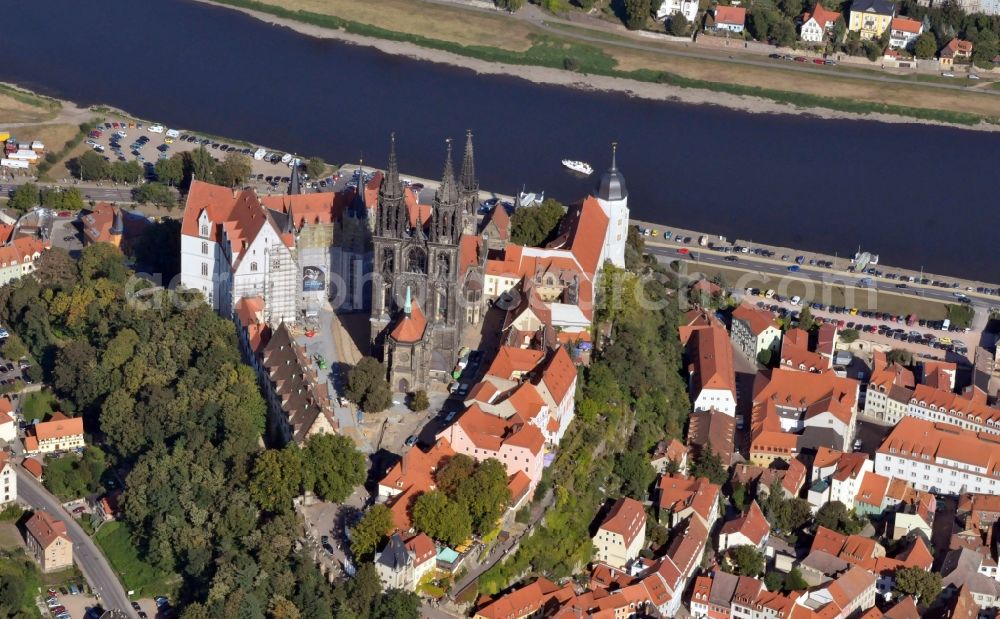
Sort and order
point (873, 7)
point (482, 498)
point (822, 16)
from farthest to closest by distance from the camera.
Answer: point (873, 7) → point (822, 16) → point (482, 498)

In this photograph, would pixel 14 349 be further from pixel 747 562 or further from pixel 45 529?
pixel 747 562

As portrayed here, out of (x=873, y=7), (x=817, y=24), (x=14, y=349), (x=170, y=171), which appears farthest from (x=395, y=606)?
(x=873, y=7)

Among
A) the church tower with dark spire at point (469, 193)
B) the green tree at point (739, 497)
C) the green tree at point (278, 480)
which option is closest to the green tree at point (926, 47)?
the church tower with dark spire at point (469, 193)

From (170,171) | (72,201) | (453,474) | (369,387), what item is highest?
(170,171)

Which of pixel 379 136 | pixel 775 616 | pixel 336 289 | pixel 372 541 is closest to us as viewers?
pixel 372 541

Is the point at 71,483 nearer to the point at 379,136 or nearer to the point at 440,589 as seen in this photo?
the point at 440,589

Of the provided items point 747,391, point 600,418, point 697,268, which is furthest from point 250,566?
point 697,268

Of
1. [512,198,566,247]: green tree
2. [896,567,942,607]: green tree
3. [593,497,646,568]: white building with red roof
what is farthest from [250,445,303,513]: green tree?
[896,567,942,607]: green tree

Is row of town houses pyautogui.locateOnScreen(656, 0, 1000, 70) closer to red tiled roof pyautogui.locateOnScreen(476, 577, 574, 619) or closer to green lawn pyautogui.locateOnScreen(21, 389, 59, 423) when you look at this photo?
green lawn pyautogui.locateOnScreen(21, 389, 59, 423)
